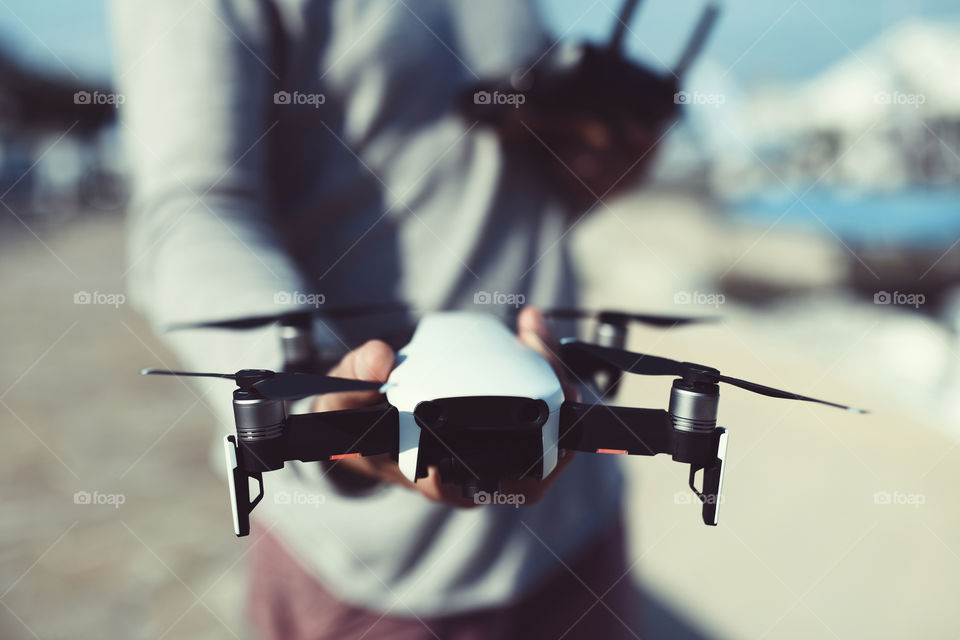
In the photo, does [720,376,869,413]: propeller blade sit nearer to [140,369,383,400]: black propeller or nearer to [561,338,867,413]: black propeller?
[561,338,867,413]: black propeller

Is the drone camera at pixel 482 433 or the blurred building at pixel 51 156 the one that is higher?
the blurred building at pixel 51 156

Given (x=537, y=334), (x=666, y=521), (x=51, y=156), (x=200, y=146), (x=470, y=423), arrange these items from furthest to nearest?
1. (x=51, y=156)
2. (x=666, y=521)
3. (x=200, y=146)
4. (x=537, y=334)
5. (x=470, y=423)

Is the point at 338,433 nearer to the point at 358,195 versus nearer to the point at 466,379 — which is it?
the point at 466,379

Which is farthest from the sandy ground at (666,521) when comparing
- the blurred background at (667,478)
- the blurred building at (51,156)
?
the blurred building at (51,156)

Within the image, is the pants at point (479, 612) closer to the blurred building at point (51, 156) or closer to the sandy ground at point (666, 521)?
the sandy ground at point (666, 521)

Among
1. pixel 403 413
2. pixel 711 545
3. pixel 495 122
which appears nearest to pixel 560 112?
pixel 495 122

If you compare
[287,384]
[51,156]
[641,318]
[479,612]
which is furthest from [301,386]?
[51,156]

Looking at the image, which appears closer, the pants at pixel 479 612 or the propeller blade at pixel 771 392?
the propeller blade at pixel 771 392
